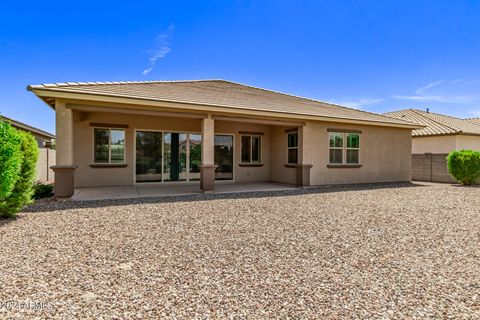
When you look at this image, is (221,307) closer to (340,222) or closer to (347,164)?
(340,222)

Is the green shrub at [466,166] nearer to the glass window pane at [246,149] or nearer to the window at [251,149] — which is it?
the window at [251,149]

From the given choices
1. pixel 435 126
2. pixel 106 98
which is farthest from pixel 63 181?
pixel 435 126

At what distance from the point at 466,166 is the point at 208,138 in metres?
13.3

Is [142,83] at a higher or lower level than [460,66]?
lower

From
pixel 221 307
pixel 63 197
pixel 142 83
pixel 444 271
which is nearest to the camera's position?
pixel 221 307

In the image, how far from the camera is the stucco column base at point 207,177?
31.7 feet

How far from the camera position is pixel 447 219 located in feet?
20.4

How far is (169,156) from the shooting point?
12125mm

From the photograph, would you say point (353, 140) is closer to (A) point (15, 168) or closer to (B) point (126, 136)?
(B) point (126, 136)

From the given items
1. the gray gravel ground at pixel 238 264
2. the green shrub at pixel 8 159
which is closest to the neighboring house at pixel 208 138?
the green shrub at pixel 8 159

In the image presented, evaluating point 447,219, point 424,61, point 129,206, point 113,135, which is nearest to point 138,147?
point 113,135

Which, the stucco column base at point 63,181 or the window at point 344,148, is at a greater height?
the window at point 344,148

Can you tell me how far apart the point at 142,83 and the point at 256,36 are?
245 inches

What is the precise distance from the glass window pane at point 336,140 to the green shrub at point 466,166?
21.0 ft
